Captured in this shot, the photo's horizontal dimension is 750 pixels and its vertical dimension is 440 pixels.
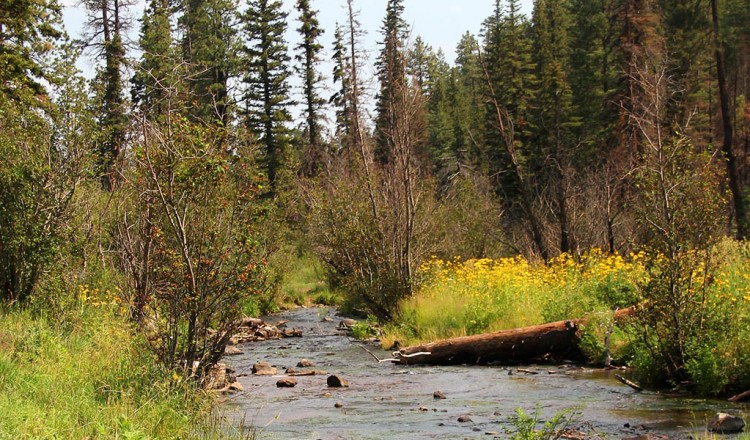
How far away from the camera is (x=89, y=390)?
8.77m

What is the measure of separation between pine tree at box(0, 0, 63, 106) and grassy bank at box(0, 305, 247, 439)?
5.72 metres

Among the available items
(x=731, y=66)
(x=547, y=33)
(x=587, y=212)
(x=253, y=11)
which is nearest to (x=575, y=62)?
(x=547, y=33)

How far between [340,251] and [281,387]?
8060mm

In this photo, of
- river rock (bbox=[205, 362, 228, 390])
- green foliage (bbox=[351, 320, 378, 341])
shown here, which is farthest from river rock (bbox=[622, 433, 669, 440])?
green foliage (bbox=[351, 320, 378, 341])

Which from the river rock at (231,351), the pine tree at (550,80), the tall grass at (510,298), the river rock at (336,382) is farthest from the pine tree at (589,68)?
the river rock at (336,382)

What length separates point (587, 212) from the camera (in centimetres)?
2505

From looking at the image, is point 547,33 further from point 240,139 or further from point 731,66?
point 240,139

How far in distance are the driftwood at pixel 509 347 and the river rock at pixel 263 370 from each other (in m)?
2.48

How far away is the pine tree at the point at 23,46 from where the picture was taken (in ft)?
→ 55.7

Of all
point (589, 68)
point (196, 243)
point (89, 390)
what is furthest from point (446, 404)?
point (589, 68)

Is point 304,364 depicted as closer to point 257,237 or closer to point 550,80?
point 257,237

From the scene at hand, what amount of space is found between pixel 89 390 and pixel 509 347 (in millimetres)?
8110

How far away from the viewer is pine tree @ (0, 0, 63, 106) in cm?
1698

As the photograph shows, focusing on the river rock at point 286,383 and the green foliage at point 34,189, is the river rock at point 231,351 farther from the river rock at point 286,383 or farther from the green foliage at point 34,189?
the green foliage at point 34,189
